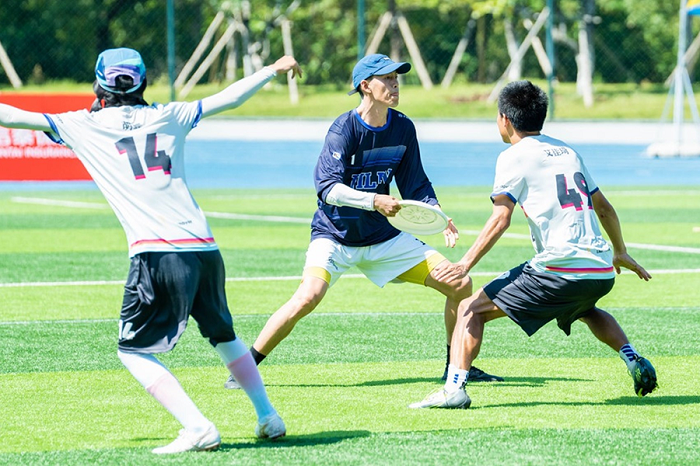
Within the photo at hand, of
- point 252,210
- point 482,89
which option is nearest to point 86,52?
point 482,89

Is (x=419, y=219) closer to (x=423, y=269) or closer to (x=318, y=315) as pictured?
(x=423, y=269)

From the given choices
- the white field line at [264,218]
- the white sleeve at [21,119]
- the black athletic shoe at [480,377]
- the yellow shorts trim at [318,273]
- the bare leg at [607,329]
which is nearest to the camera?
the white sleeve at [21,119]

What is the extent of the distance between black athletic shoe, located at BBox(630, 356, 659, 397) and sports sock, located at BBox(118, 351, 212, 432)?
8.44ft

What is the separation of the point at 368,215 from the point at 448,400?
1438 mm

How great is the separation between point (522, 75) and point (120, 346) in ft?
115

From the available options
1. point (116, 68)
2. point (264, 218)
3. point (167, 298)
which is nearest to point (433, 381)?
point (167, 298)

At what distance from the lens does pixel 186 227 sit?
16.9 ft

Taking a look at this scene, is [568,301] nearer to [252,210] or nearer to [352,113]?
[352,113]

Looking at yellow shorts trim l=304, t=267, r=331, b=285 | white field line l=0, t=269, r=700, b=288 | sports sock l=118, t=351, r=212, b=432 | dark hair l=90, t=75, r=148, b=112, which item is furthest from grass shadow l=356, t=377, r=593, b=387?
white field line l=0, t=269, r=700, b=288

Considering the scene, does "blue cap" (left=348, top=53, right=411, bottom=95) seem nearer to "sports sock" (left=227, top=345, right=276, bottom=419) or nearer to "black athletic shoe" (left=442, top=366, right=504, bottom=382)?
"black athletic shoe" (left=442, top=366, right=504, bottom=382)

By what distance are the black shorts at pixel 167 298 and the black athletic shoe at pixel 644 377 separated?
8.17ft

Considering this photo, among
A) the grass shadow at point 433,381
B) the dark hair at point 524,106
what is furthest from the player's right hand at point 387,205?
the grass shadow at point 433,381

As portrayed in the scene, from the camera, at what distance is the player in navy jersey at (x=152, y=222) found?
5113 mm

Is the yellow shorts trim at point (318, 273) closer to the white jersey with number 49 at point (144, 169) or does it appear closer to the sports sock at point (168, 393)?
the white jersey with number 49 at point (144, 169)
